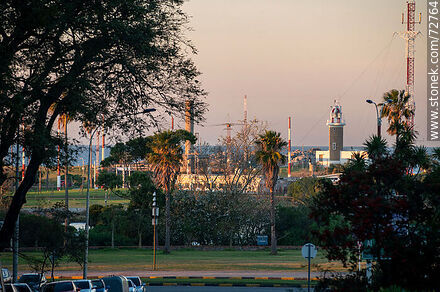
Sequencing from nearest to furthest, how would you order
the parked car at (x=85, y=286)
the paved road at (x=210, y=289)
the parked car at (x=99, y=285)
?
the parked car at (x=85, y=286), the parked car at (x=99, y=285), the paved road at (x=210, y=289)

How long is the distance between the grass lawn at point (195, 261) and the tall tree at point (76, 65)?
30342 millimetres

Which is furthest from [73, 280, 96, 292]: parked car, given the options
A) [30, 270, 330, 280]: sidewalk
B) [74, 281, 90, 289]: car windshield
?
[30, 270, 330, 280]: sidewalk

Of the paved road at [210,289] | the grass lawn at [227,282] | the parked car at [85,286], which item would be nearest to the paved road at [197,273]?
the grass lawn at [227,282]

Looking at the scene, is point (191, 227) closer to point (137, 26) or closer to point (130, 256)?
point (130, 256)

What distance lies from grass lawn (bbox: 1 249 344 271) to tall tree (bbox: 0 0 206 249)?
99.5 ft

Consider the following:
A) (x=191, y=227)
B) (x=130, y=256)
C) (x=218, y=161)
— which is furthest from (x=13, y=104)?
(x=218, y=161)

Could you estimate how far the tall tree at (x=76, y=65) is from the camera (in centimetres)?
1586

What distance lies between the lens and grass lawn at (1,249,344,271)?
5169cm

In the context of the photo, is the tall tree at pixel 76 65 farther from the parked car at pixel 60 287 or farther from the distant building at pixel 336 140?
the distant building at pixel 336 140

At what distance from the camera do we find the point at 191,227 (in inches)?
2891

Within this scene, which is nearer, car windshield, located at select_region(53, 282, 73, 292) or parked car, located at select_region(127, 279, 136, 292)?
car windshield, located at select_region(53, 282, 73, 292)

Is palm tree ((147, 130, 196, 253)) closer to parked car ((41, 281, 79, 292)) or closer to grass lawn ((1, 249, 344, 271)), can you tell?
grass lawn ((1, 249, 344, 271))

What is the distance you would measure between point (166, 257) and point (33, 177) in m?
46.0

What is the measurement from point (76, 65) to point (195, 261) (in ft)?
139
